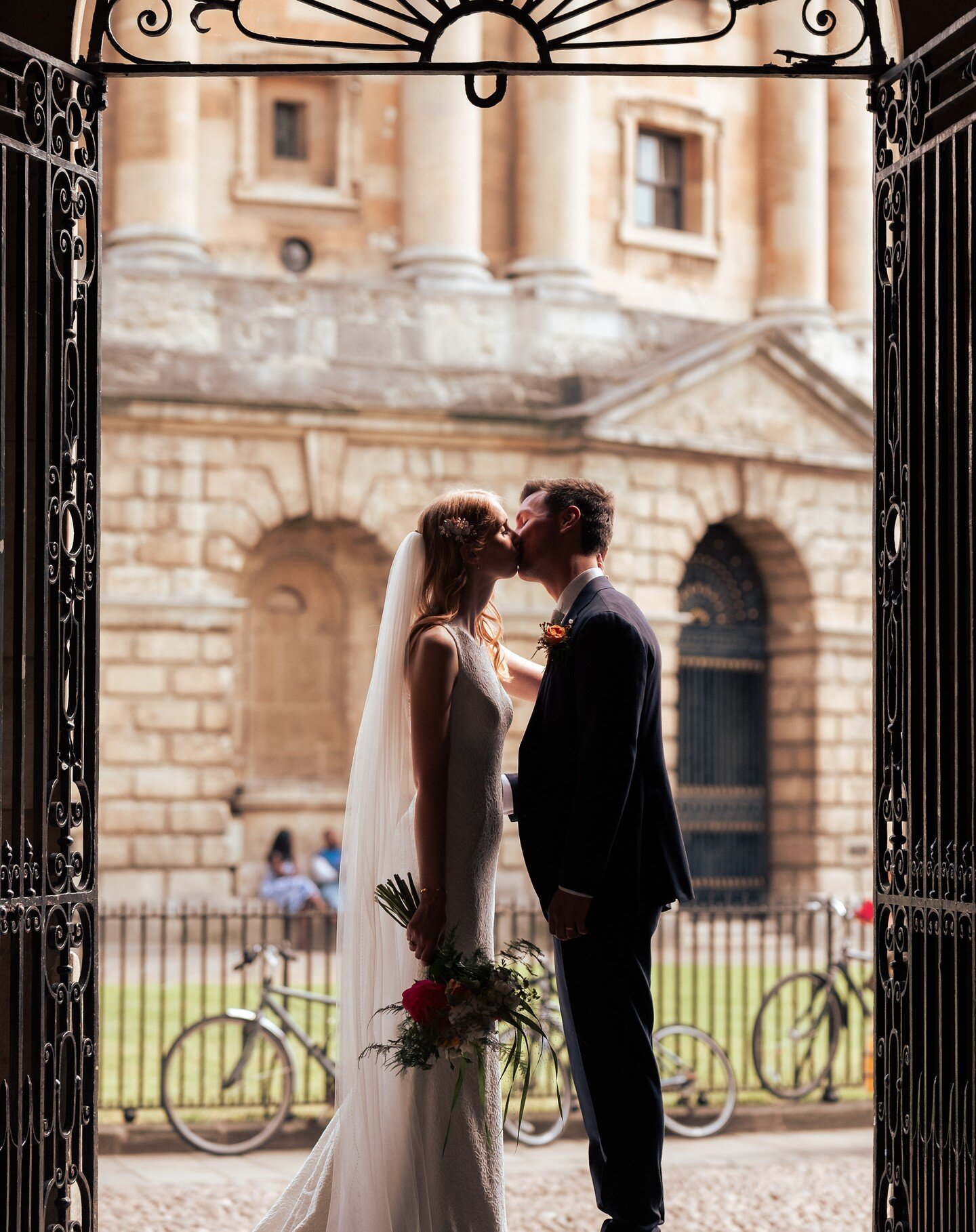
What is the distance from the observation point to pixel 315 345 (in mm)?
22391

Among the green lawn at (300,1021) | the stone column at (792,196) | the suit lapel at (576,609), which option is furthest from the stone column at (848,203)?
the suit lapel at (576,609)

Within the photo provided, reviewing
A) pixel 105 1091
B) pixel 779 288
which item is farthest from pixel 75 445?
pixel 779 288

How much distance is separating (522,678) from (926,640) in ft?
4.95

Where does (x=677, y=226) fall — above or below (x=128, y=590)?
above

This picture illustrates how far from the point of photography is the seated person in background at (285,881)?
19609mm

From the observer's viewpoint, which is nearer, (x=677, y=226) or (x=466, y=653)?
(x=466, y=653)

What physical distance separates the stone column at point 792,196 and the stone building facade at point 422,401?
51 millimetres

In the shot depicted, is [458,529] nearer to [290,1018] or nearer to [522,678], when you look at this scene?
[522,678]

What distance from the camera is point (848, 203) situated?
2762 centimetres

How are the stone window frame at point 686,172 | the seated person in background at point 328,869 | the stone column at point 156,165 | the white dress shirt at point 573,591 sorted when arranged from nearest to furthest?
1. the white dress shirt at point 573,591
2. the seated person in background at point 328,869
3. the stone column at point 156,165
4. the stone window frame at point 686,172

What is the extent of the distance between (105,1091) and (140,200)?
45.7 feet

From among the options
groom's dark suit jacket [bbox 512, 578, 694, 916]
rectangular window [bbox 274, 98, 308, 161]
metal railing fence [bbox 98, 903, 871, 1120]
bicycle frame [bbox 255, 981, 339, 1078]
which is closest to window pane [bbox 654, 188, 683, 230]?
rectangular window [bbox 274, 98, 308, 161]

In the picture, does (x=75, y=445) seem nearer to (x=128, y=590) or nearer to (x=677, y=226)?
(x=128, y=590)

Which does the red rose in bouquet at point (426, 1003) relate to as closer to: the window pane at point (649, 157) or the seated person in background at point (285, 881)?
the seated person in background at point (285, 881)
